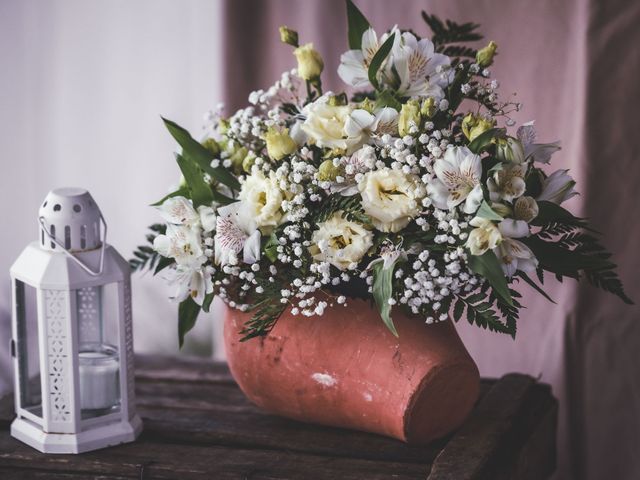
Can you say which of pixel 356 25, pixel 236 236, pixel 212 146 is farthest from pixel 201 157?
pixel 356 25

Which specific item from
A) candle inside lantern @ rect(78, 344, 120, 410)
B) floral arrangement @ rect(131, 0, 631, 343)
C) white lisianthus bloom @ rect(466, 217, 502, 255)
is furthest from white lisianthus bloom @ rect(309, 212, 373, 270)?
candle inside lantern @ rect(78, 344, 120, 410)

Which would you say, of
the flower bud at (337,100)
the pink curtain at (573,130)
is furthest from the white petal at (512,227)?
the pink curtain at (573,130)

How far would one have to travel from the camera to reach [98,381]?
3.61ft

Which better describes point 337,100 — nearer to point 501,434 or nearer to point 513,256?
point 513,256

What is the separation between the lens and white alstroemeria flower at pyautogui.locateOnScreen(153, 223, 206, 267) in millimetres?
1059

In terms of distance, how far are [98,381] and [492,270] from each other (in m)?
0.50

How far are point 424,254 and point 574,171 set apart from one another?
2.36 ft

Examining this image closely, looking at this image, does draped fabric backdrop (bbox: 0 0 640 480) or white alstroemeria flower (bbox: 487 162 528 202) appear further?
draped fabric backdrop (bbox: 0 0 640 480)

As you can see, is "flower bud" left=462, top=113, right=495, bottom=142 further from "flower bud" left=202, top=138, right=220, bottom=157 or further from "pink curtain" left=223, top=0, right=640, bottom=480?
"pink curtain" left=223, top=0, right=640, bottom=480

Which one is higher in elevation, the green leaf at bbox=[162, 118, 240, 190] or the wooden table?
the green leaf at bbox=[162, 118, 240, 190]

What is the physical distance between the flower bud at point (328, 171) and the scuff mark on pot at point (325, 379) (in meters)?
0.26

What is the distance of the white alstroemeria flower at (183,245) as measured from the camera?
3.47 feet

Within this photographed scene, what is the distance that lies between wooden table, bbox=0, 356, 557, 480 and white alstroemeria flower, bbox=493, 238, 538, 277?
0.77 ft

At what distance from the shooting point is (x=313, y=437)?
112 cm
